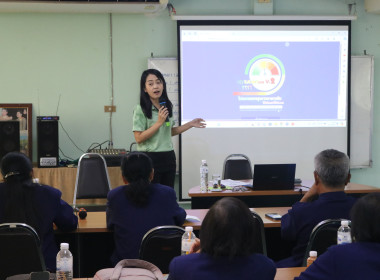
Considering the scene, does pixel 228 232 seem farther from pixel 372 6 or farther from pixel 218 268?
pixel 372 6

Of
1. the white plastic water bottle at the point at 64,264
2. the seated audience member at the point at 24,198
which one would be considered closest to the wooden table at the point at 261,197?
the seated audience member at the point at 24,198

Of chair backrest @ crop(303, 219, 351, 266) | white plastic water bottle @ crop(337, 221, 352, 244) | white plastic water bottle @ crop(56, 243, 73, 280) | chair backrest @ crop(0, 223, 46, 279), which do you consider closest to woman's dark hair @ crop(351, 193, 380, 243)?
white plastic water bottle @ crop(337, 221, 352, 244)

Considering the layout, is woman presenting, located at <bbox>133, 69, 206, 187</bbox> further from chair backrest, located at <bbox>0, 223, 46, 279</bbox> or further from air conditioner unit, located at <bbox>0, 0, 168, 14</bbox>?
chair backrest, located at <bbox>0, 223, 46, 279</bbox>

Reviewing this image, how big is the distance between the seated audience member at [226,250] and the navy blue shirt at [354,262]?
24cm

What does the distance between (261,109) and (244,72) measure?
477 mm

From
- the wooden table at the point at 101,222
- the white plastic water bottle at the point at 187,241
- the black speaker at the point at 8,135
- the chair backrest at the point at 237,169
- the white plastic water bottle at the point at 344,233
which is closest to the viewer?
the white plastic water bottle at the point at 187,241

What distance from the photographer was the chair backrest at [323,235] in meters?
2.84

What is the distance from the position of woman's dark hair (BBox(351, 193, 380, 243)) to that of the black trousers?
2.90 metres

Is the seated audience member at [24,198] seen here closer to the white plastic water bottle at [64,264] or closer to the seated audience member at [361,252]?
the white plastic water bottle at [64,264]

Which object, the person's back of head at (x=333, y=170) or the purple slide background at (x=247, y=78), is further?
the purple slide background at (x=247, y=78)

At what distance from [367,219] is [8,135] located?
4.63 metres

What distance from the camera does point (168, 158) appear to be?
15.4 feet

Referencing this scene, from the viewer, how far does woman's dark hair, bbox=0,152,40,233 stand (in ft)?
9.91

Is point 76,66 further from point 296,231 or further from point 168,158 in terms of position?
point 296,231
